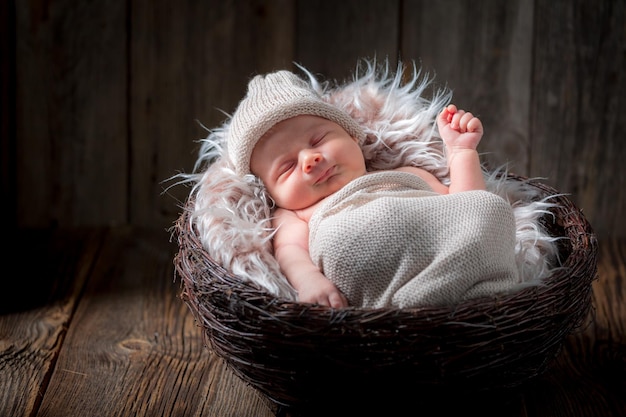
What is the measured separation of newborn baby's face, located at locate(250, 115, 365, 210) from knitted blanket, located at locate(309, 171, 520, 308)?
0.15 m

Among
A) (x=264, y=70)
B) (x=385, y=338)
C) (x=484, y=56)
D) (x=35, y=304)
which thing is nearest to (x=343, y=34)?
(x=264, y=70)

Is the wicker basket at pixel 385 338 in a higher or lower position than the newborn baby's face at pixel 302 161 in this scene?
lower

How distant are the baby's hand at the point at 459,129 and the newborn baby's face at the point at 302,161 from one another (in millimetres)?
196

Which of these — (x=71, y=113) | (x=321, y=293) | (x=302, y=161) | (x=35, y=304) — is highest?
(x=302, y=161)

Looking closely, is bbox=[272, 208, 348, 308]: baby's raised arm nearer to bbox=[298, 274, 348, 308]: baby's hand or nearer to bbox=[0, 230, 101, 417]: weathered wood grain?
bbox=[298, 274, 348, 308]: baby's hand

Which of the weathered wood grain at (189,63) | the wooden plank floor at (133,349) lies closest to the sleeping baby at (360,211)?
the wooden plank floor at (133,349)

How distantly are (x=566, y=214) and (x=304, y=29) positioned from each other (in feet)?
2.79

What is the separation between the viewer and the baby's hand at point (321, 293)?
1.21 metres

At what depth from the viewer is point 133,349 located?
5.18 feet

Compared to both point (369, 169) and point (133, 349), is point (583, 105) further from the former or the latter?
point (133, 349)

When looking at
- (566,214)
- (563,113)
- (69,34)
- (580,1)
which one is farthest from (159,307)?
(580,1)

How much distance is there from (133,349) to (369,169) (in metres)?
0.58

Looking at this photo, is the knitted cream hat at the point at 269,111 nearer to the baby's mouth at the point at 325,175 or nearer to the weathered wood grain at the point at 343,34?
the baby's mouth at the point at 325,175

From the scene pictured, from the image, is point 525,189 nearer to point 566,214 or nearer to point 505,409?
point 566,214
